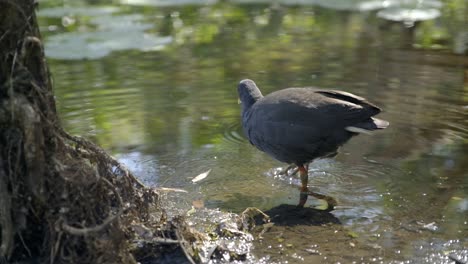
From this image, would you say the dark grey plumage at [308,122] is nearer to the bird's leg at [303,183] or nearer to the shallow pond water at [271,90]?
the bird's leg at [303,183]

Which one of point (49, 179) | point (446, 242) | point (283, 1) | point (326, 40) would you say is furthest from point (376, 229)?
point (283, 1)

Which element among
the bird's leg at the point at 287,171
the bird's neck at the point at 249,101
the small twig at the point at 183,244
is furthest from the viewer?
the bird's neck at the point at 249,101

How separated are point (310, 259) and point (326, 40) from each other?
5340 mm

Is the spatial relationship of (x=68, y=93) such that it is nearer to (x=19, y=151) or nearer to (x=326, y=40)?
(x=326, y=40)

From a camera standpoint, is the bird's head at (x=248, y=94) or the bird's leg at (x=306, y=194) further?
the bird's head at (x=248, y=94)

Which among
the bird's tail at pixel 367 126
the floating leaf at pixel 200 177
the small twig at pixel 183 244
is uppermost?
the bird's tail at pixel 367 126

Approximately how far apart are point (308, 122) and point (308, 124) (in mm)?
12

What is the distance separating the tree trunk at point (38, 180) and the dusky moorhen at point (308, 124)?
1.58m

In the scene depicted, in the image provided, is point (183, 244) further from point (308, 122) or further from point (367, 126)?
point (367, 126)

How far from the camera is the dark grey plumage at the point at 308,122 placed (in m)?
4.69

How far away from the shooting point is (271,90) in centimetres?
698

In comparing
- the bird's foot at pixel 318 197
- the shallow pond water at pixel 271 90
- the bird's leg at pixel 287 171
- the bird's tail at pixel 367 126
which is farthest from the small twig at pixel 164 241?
the bird's leg at pixel 287 171

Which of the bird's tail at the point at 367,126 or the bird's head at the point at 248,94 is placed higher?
the bird's tail at the point at 367,126

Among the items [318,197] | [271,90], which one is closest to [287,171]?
[318,197]
